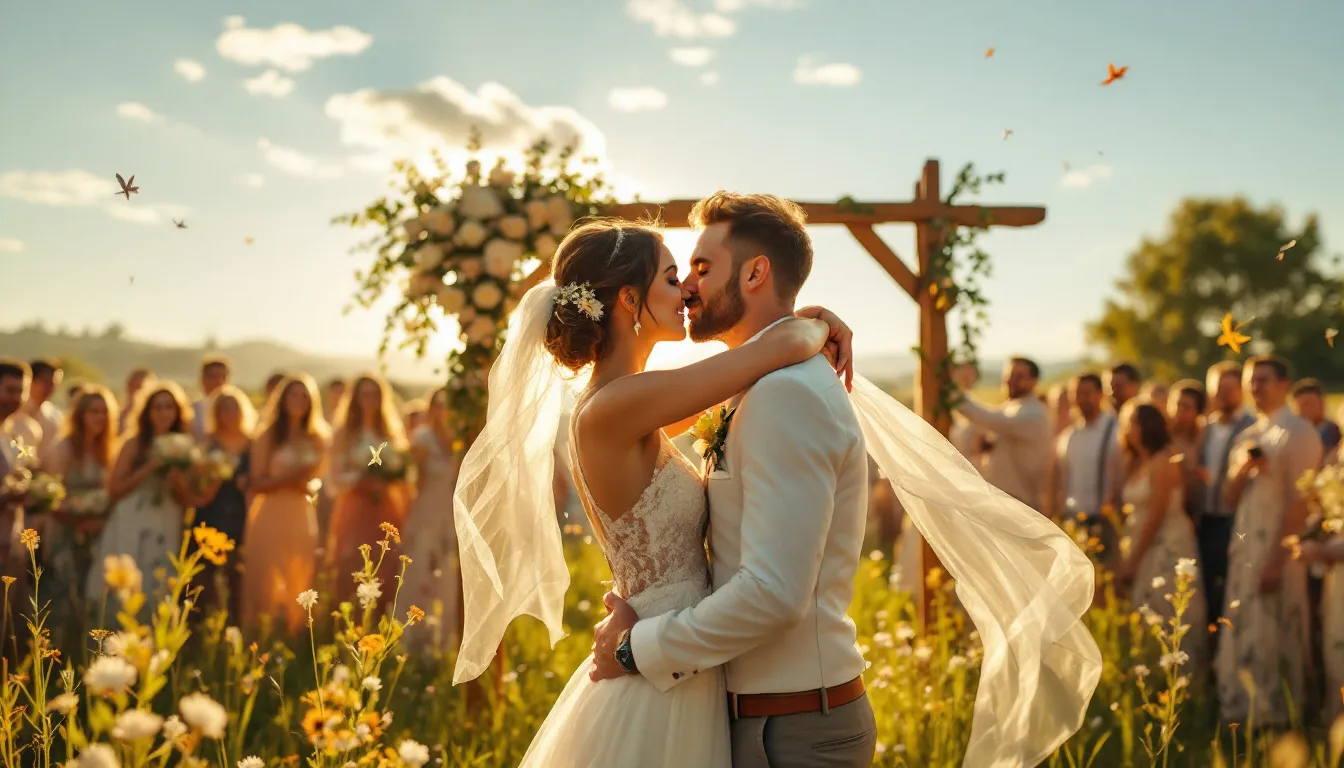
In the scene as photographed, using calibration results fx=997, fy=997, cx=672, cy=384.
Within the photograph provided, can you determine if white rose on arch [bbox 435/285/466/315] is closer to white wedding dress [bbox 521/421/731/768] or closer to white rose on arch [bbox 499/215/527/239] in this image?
white rose on arch [bbox 499/215/527/239]

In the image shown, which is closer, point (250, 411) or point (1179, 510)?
point (1179, 510)

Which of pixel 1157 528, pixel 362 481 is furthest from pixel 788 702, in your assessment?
pixel 362 481

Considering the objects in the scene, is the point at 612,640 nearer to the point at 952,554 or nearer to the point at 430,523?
the point at 952,554

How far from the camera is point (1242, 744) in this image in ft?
18.0

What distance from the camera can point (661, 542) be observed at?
2.62m

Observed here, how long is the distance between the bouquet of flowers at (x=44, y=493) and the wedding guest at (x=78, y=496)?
0.27m

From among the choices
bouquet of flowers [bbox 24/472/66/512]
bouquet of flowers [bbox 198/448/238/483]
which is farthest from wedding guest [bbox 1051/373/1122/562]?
bouquet of flowers [bbox 24/472/66/512]

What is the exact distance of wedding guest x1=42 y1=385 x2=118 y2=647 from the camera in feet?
23.4

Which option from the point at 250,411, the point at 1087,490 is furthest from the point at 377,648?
the point at 1087,490

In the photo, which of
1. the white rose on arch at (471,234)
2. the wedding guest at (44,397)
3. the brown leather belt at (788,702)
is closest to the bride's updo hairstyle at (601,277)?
the brown leather belt at (788,702)

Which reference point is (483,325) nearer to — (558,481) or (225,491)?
(225,491)

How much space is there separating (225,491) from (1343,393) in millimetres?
50657

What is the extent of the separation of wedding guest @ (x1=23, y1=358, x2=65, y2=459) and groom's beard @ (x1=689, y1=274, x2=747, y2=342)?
7.65m

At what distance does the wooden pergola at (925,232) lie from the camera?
233 inches
